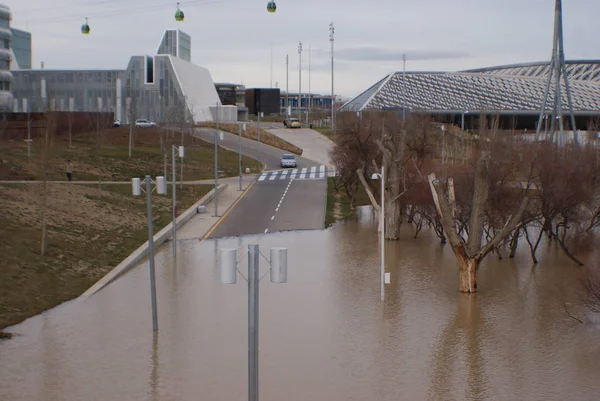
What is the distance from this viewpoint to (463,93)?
290 ft

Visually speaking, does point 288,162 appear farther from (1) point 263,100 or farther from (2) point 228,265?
(1) point 263,100

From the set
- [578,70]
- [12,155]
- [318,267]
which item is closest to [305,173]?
[12,155]

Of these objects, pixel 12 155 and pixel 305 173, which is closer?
pixel 12 155

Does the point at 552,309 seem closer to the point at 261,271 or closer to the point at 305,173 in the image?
the point at 261,271

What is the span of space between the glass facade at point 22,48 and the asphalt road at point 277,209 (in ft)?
275

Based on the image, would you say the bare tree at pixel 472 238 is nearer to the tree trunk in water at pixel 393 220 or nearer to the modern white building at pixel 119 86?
the tree trunk in water at pixel 393 220

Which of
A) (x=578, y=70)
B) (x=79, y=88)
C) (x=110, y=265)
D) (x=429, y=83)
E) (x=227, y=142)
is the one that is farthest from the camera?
(x=578, y=70)

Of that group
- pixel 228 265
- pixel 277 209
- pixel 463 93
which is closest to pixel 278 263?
pixel 228 265

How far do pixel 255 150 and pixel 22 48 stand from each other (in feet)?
235

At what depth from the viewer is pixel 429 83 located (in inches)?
3605

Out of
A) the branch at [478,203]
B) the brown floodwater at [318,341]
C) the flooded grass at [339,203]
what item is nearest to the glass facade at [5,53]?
the flooded grass at [339,203]

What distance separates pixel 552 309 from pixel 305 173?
34.3m

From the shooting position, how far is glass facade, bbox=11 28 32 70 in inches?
4746

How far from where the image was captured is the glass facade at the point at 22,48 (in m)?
121
